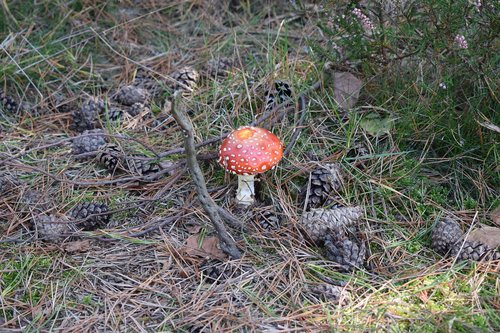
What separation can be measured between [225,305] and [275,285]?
0.27 m

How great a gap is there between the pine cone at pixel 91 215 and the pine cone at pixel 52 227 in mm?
58

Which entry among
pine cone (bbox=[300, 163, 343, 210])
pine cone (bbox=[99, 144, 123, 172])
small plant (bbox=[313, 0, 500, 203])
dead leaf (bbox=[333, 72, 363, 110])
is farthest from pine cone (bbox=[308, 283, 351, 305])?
pine cone (bbox=[99, 144, 123, 172])

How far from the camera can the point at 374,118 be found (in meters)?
3.55

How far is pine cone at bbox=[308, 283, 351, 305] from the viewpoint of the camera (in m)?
2.70

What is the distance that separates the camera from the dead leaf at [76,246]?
9.91 feet

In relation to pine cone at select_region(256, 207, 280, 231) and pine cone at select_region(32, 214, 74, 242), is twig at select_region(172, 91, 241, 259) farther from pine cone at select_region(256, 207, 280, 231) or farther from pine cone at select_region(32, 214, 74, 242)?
pine cone at select_region(32, 214, 74, 242)

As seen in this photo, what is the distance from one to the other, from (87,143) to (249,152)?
3.64ft

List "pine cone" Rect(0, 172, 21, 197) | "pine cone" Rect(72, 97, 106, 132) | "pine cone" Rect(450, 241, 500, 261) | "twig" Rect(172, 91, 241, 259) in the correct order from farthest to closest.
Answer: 1. "pine cone" Rect(72, 97, 106, 132)
2. "pine cone" Rect(0, 172, 21, 197)
3. "pine cone" Rect(450, 241, 500, 261)
4. "twig" Rect(172, 91, 241, 259)

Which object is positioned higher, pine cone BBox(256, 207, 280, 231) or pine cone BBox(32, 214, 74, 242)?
pine cone BBox(256, 207, 280, 231)

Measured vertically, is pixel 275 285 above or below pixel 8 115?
above

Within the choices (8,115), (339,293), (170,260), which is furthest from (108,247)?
(8,115)

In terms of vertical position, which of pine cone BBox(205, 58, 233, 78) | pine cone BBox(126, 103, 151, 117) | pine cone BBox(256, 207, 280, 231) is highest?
pine cone BBox(205, 58, 233, 78)

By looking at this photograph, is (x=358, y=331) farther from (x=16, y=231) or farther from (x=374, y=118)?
(x=16, y=231)

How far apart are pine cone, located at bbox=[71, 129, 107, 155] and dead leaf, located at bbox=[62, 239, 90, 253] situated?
28.5 inches
